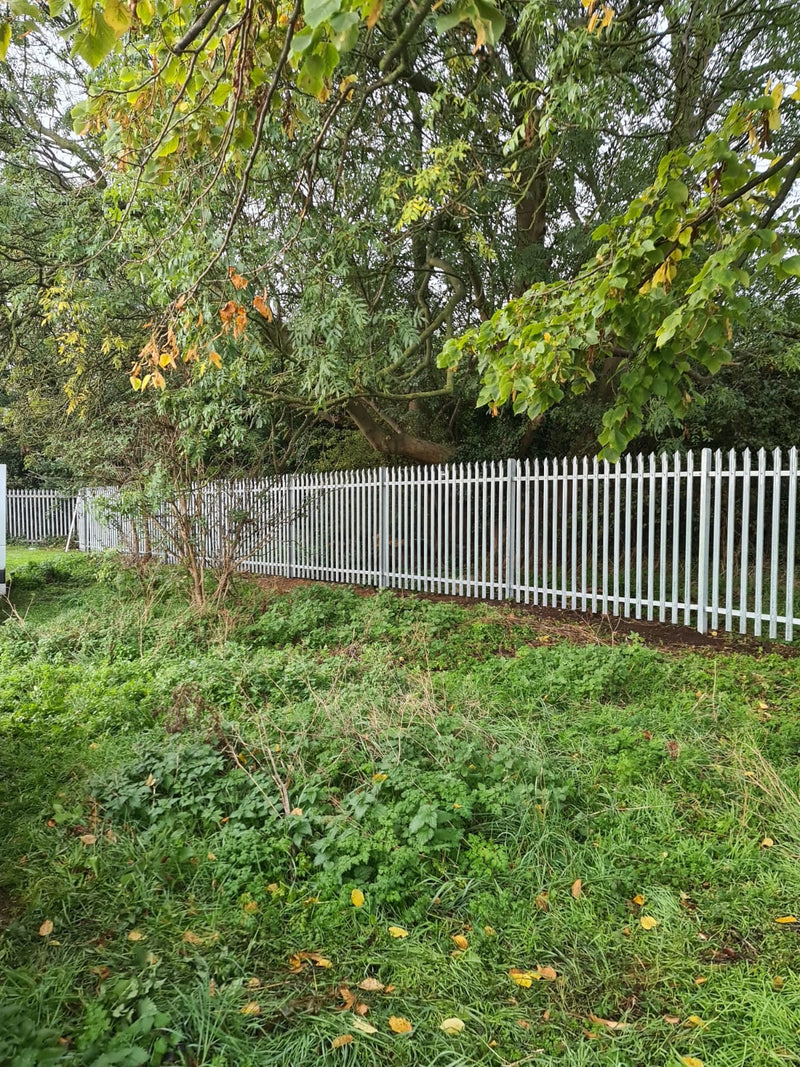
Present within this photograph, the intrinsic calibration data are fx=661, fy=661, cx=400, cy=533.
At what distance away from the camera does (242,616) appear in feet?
24.0

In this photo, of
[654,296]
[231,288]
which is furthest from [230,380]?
[654,296]

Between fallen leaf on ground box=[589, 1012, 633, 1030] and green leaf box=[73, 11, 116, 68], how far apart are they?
322 cm

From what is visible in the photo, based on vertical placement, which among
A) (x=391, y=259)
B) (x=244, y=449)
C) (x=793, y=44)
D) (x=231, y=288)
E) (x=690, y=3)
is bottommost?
(x=244, y=449)

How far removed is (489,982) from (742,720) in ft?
9.09

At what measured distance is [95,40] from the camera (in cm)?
189

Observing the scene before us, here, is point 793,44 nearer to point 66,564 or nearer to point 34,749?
point 34,749

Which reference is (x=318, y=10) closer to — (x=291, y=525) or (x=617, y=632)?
(x=617, y=632)

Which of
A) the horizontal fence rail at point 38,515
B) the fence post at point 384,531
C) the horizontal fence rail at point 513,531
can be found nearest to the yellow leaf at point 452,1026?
the horizontal fence rail at point 513,531

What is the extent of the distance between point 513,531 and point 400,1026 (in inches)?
260

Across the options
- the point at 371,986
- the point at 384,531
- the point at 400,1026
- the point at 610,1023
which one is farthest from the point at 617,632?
the point at 400,1026

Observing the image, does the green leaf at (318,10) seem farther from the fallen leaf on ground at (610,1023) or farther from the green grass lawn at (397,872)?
the fallen leaf on ground at (610,1023)

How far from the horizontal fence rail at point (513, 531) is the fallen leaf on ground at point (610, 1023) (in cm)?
474

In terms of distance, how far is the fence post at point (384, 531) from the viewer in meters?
9.78

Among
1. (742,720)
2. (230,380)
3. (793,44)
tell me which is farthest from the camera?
(793,44)
